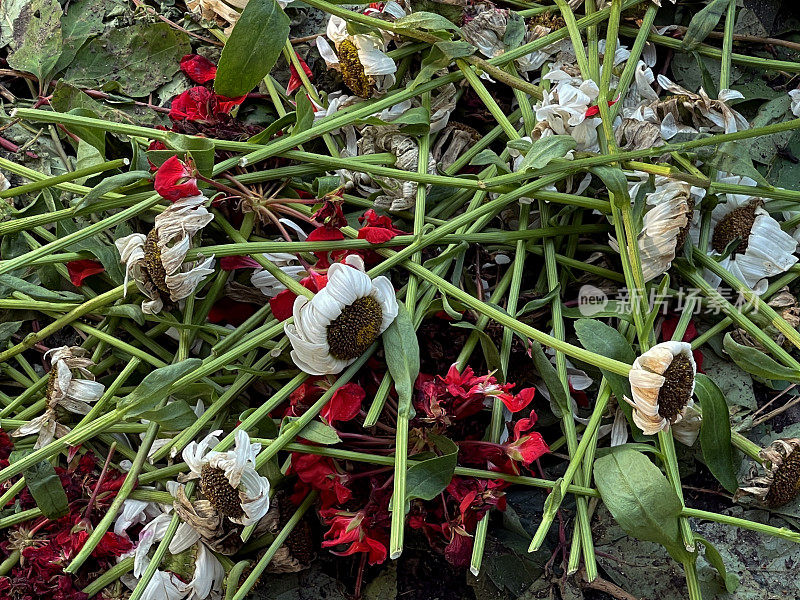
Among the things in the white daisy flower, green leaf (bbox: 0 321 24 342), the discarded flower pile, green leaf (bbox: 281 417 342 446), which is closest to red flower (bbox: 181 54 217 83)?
the discarded flower pile

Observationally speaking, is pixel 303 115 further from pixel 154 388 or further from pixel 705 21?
pixel 705 21

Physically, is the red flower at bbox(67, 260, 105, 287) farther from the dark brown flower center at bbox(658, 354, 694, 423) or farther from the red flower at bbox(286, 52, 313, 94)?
the dark brown flower center at bbox(658, 354, 694, 423)

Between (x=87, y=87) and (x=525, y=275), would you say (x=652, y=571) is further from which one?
(x=87, y=87)

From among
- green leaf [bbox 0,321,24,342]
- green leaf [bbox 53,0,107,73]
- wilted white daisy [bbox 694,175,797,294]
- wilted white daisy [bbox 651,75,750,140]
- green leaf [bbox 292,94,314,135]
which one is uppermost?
green leaf [bbox 53,0,107,73]

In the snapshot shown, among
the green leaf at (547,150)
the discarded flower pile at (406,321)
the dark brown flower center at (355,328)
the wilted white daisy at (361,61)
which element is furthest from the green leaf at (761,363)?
the wilted white daisy at (361,61)

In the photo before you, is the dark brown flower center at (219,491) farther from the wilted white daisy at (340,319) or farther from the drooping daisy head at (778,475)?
the drooping daisy head at (778,475)

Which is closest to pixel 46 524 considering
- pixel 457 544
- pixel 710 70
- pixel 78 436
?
pixel 78 436
